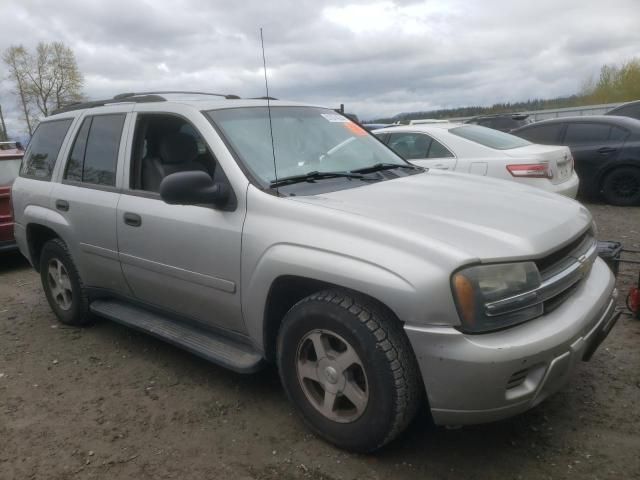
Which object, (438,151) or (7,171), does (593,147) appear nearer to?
(438,151)

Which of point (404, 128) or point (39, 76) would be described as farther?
point (39, 76)

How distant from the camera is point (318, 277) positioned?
2555 mm

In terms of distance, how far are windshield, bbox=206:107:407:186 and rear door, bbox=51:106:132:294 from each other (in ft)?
3.30

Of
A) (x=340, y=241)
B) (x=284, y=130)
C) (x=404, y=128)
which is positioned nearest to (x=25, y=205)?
(x=284, y=130)

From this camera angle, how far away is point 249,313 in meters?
2.96

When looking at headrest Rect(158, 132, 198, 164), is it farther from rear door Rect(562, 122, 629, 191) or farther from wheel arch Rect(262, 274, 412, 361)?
rear door Rect(562, 122, 629, 191)

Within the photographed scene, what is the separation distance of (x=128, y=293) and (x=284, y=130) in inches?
63.7

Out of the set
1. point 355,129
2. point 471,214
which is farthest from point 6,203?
point 471,214

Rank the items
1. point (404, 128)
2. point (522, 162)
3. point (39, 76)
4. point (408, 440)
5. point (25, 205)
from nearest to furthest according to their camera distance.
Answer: point (408, 440), point (25, 205), point (522, 162), point (404, 128), point (39, 76)

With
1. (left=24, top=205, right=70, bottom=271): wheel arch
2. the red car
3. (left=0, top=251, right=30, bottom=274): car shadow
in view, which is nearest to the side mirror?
(left=24, top=205, right=70, bottom=271): wheel arch

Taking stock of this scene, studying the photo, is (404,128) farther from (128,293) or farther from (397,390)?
(397,390)

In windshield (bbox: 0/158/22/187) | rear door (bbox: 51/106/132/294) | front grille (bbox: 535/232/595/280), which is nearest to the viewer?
front grille (bbox: 535/232/595/280)

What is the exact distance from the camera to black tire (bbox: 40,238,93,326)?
438 cm

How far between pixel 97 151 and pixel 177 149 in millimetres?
736
